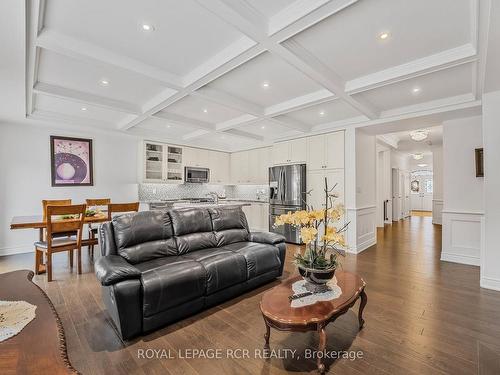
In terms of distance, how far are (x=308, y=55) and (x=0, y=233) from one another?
20.3 feet

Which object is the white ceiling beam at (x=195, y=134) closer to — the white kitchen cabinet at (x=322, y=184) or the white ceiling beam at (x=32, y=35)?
the white kitchen cabinet at (x=322, y=184)

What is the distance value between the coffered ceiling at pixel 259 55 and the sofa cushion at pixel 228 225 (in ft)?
5.57

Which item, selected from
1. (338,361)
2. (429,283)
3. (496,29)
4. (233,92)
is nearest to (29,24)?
(233,92)

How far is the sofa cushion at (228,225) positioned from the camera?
349 centimetres

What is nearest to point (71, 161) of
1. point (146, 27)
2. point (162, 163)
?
point (162, 163)

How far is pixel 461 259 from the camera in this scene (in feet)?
13.8

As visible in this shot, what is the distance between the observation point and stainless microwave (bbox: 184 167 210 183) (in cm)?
674

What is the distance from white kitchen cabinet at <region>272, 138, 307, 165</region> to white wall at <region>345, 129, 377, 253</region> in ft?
3.40

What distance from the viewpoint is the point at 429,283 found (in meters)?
3.28

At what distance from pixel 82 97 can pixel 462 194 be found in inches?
256

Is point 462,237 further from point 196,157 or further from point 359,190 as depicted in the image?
point 196,157

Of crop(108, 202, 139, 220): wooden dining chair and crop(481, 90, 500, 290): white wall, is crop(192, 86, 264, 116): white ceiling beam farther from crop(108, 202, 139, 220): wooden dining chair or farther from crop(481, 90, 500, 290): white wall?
crop(481, 90, 500, 290): white wall

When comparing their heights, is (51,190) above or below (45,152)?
below

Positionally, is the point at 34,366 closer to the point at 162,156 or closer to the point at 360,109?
the point at 360,109
